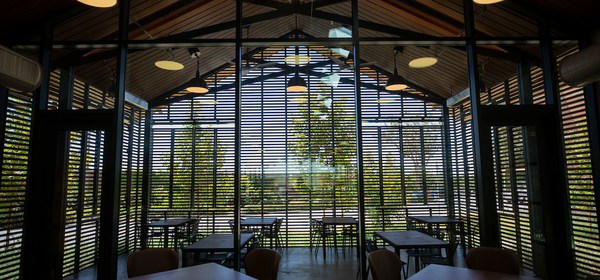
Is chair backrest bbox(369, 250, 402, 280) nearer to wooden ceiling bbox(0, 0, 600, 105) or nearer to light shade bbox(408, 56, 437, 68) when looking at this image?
wooden ceiling bbox(0, 0, 600, 105)

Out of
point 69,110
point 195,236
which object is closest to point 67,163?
point 69,110

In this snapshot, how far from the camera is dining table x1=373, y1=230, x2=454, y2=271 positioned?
13.6 ft

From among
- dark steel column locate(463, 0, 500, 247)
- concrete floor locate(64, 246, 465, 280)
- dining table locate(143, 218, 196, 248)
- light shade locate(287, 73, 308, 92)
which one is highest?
light shade locate(287, 73, 308, 92)

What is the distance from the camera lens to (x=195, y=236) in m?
4.36

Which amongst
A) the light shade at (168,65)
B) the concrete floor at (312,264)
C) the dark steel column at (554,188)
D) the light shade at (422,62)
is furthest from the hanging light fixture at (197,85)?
the dark steel column at (554,188)

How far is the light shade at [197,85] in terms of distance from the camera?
459 centimetres

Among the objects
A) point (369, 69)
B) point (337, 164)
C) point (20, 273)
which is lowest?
point (20, 273)

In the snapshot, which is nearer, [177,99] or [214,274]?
[214,274]

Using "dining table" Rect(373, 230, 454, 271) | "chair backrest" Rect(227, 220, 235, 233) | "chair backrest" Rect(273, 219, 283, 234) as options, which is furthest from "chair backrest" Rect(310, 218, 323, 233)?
"chair backrest" Rect(227, 220, 235, 233)

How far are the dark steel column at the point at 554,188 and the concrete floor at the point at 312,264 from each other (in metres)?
1.31

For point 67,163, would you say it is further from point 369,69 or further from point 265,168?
point 369,69

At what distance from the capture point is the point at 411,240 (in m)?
4.21

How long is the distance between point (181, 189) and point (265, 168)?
113cm

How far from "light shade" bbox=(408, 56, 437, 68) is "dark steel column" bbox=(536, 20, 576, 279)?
151 cm
